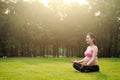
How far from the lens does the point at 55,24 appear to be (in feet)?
197

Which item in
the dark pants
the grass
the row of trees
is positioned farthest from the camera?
the row of trees

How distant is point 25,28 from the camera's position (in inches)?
2314

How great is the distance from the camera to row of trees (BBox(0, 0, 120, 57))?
5647cm

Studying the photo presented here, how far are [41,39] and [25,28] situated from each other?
4.24 meters

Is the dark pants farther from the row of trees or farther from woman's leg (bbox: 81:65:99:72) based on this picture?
the row of trees

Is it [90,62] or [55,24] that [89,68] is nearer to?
[90,62]

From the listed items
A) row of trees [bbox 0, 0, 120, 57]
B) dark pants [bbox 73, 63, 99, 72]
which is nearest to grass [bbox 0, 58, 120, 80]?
dark pants [bbox 73, 63, 99, 72]

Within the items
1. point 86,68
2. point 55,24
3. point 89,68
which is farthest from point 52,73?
point 55,24

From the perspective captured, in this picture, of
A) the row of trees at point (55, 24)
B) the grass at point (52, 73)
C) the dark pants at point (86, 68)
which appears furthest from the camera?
the row of trees at point (55, 24)

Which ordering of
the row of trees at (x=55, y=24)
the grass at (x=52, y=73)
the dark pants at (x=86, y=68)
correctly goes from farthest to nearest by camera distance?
the row of trees at (x=55, y=24), the dark pants at (x=86, y=68), the grass at (x=52, y=73)

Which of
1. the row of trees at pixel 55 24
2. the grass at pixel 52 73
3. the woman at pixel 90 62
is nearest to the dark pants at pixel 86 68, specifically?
the woman at pixel 90 62

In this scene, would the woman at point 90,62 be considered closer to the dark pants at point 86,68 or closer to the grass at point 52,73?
the dark pants at point 86,68

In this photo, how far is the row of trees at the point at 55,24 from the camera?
2223 inches

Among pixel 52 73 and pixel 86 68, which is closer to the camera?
pixel 52 73
